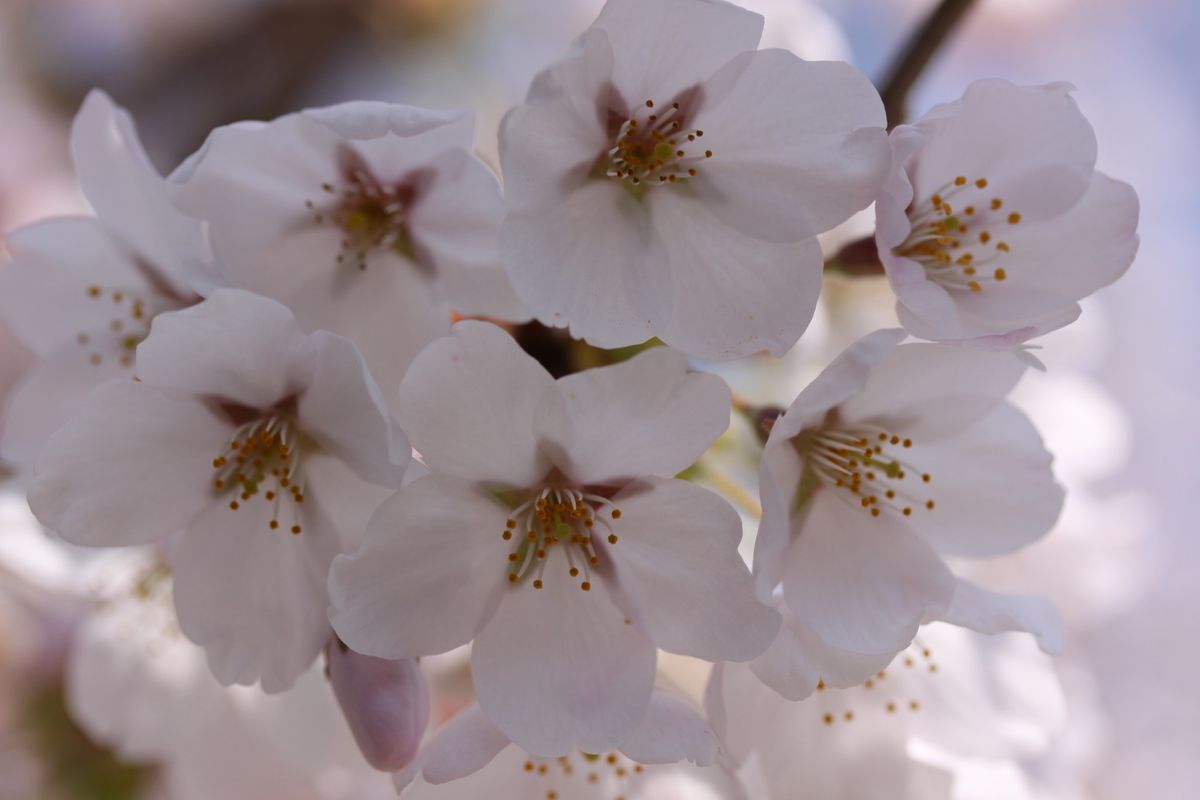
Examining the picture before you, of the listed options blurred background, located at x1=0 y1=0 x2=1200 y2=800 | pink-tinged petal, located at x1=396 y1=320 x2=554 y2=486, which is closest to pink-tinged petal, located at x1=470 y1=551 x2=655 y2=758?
pink-tinged petal, located at x1=396 y1=320 x2=554 y2=486

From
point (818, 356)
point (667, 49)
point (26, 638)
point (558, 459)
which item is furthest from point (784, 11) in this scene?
point (26, 638)

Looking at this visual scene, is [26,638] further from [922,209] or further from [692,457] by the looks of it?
[922,209]

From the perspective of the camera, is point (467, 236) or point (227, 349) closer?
point (227, 349)

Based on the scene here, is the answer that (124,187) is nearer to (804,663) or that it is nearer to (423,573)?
(423,573)

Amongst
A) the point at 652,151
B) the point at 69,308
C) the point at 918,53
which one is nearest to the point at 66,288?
the point at 69,308

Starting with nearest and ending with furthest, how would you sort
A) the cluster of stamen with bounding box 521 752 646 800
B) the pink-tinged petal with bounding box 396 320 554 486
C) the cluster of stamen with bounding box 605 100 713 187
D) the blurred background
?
the pink-tinged petal with bounding box 396 320 554 486 < the cluster of stamen with bounding box 605 100 713 187 < the cluster of stamen with bounding box 521 752 646 800 < the blurred background

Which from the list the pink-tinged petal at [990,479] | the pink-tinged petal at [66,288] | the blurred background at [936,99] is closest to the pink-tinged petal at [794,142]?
the pink-tinged petal at [990,479]

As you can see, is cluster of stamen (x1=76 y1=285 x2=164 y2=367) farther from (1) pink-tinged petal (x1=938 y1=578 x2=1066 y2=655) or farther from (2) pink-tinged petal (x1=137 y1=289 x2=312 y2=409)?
(1) pink-tinged petal (x1=938 y1=578 x2=1066 y2=655)
